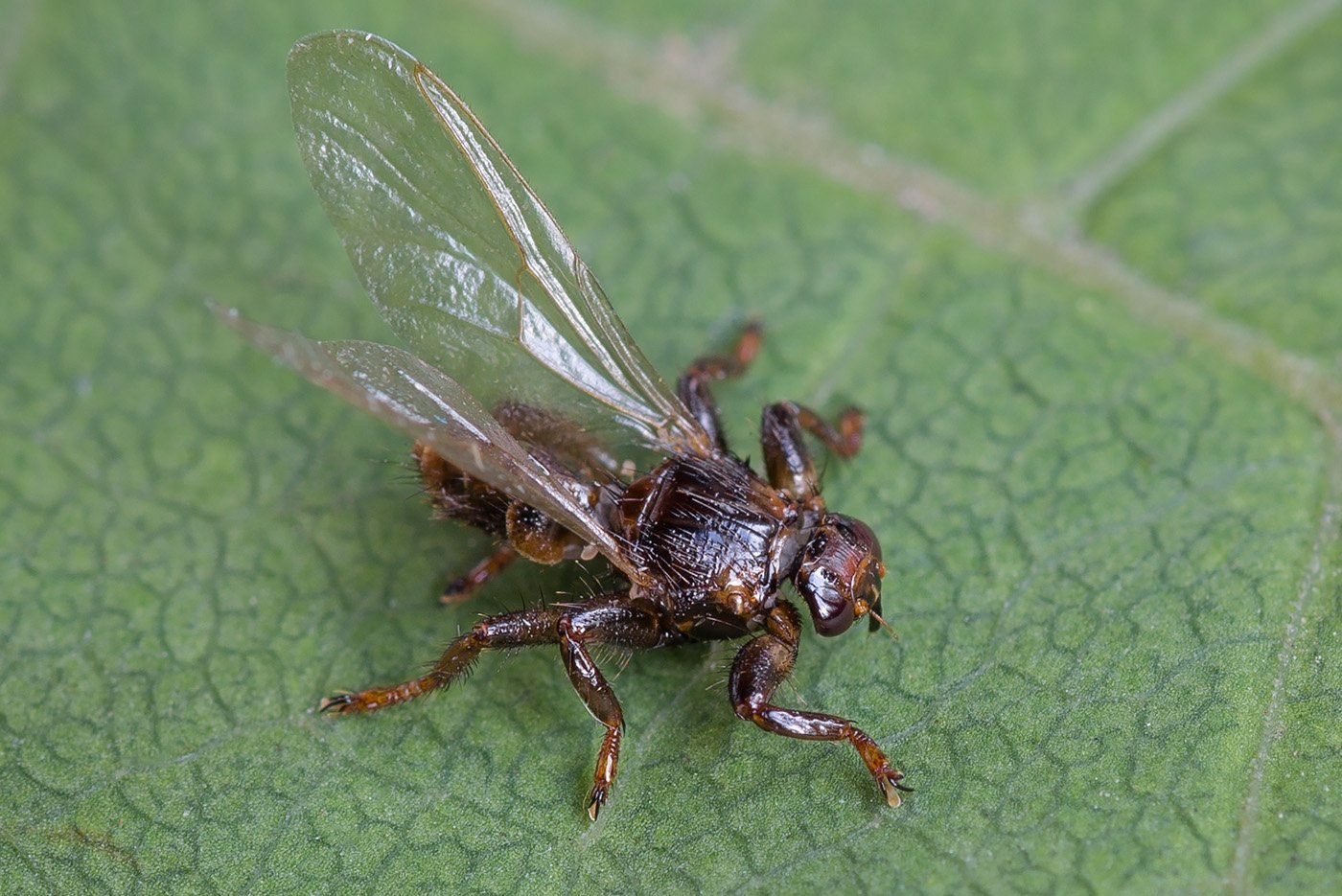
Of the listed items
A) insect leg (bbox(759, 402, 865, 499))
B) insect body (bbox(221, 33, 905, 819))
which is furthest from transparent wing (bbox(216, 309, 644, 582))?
insect leg (bbox(759, 402, 865, 499))

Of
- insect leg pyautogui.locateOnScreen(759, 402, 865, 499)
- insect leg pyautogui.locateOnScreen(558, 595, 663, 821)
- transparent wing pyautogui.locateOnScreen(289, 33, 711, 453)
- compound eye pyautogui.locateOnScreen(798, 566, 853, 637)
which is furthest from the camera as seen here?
insect leg pyautogui.locateOnScreen(759, 402, 865, 499)

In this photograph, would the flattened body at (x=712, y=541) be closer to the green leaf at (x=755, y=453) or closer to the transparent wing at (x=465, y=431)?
the transparent wing at (x=465, y=431)

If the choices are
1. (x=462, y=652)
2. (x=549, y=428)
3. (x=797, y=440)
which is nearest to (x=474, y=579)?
(x=462, y=652)

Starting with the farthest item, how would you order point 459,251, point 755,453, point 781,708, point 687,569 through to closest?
point 755,453 < point 459,251 < point 687,569 < point 781,708

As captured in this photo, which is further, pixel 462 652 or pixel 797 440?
pixel 797 440

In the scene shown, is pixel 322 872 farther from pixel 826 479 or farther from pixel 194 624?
pixel 826 479

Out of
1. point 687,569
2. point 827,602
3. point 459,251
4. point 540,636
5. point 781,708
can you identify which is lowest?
point 540,636

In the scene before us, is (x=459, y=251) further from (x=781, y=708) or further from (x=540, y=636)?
(x=781, y=708)

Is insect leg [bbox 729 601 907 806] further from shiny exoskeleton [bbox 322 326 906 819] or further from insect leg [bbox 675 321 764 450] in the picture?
insect leg [bbox 675 321 764 450]
